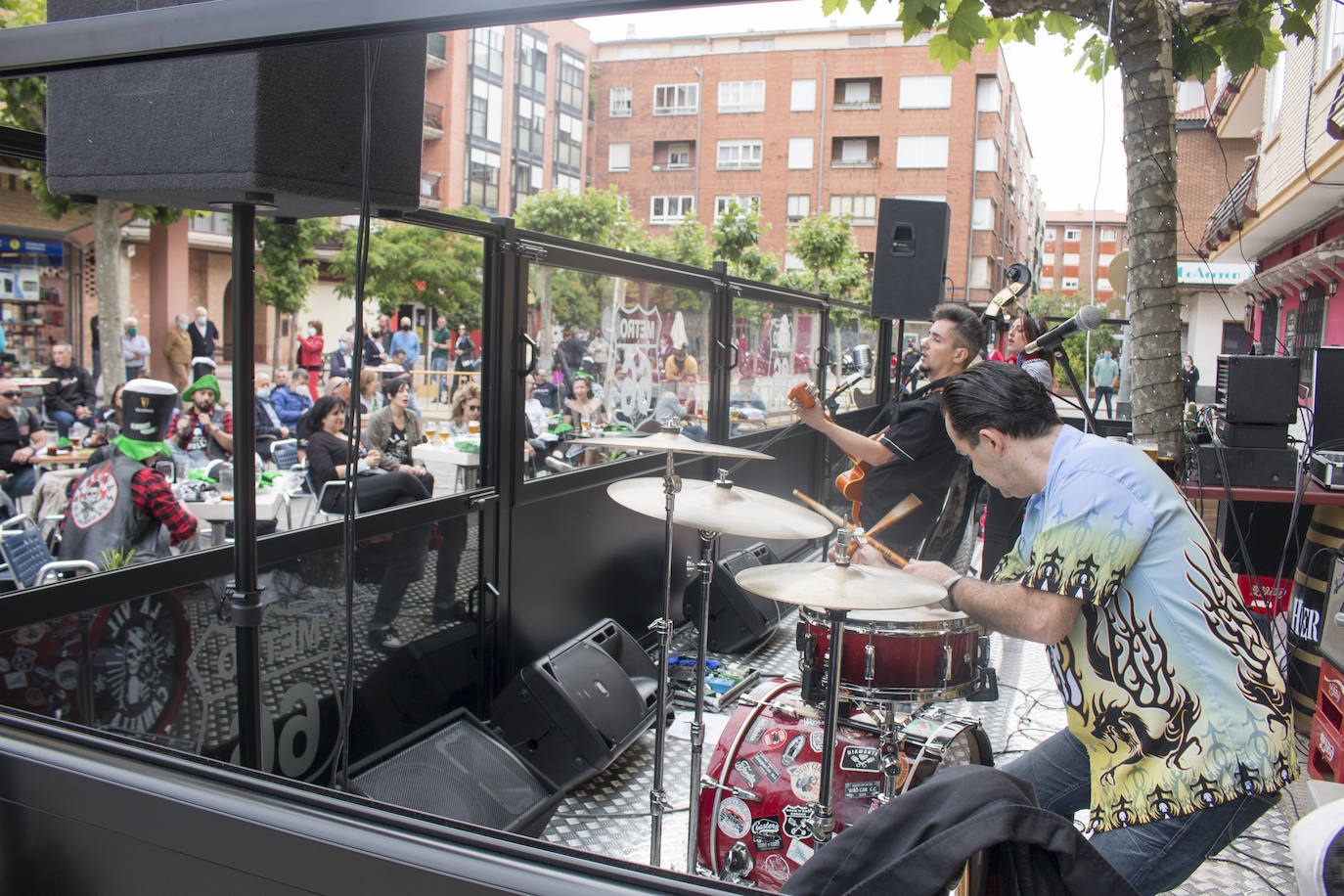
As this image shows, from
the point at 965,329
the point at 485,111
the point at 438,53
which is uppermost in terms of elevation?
the point at 438,53

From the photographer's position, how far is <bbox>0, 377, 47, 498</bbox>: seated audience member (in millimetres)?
7219

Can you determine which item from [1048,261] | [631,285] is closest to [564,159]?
[631,285]

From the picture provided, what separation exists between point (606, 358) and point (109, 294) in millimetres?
7704

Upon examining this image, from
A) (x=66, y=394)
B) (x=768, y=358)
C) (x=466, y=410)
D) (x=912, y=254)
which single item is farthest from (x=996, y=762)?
(x=66, y=394)

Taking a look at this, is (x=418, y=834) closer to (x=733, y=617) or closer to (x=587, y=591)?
(x=587, y=591)

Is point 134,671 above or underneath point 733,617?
above

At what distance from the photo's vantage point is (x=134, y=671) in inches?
106

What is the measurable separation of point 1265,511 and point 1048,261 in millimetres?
108179

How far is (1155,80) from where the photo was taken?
4.37 m

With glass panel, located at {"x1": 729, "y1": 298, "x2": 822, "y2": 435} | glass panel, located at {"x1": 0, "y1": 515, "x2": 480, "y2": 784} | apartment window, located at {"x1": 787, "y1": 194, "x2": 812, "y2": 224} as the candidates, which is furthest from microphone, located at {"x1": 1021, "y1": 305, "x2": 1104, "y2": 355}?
apartment window, located at {"x1": 787, "y1": 194, "x2": 812, "y2": 224}

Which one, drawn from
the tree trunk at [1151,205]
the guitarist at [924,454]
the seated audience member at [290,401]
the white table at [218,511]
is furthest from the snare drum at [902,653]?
the seated audience member at [290,401]

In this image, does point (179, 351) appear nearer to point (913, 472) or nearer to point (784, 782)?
point (913, 472)

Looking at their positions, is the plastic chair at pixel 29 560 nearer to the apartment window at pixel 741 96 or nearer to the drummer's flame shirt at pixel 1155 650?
the drummer's flame shirt at pixel 1155 650

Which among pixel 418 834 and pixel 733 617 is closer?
pixel 418 834
